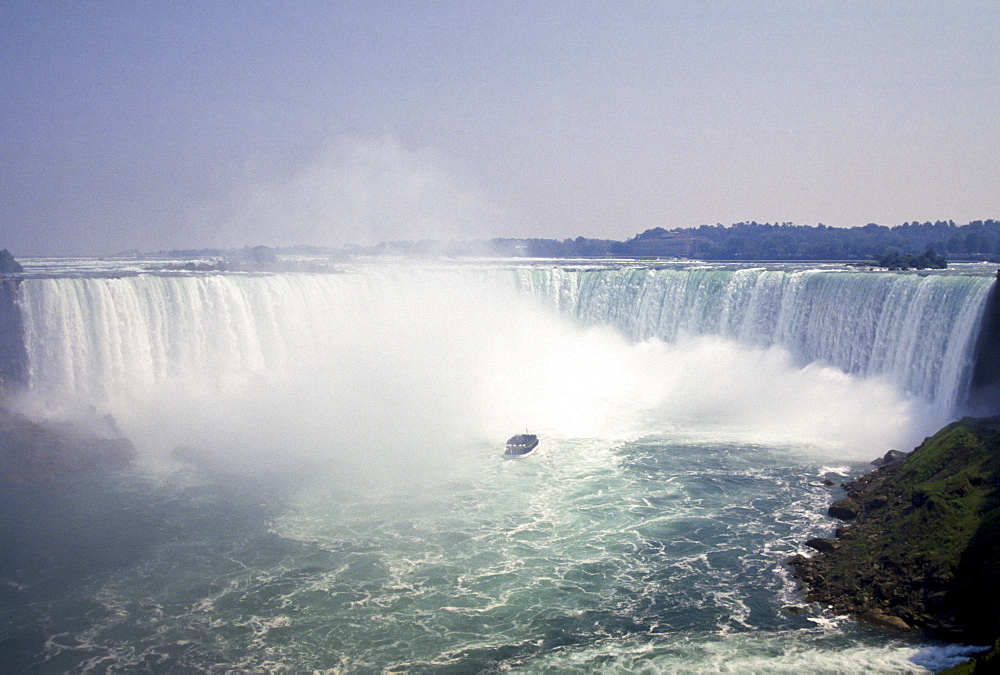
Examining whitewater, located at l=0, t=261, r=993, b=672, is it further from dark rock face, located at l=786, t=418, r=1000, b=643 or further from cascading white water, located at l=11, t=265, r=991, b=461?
dark rock face, located at l=786, t=418, r=1000, b=643

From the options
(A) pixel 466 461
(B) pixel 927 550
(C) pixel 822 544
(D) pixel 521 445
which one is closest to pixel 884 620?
(B) pixel 927 550

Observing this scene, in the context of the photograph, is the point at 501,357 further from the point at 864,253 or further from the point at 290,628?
the point at 864,253

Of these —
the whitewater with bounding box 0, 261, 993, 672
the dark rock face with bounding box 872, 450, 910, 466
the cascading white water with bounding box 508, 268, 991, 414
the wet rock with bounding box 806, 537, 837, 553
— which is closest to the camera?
the whitewater with bounding box 0, 261, 993, 672

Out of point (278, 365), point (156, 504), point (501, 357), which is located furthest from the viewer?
point (501, 357)

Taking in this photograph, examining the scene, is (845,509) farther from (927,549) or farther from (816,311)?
(816,311)

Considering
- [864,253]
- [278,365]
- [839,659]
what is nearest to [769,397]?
[839,659]

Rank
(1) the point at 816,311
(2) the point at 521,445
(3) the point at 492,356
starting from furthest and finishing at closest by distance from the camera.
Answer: (3) the point at 492,356 → (1) the point at 816,311 → (2) the point at 521,445

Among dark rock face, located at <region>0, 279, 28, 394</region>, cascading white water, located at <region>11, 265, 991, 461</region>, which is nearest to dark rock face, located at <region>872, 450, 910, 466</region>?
cascading white water, located at <region>11, 265, 991, 461</region>
